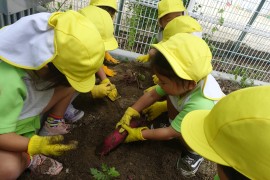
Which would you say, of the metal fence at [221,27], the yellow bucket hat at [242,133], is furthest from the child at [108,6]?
the yellow bucket hat at [242,133]

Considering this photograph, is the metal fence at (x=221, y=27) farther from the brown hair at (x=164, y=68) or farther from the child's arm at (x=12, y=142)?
the child's arm at (x=12, y=142)

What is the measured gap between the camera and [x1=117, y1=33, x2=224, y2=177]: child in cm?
149

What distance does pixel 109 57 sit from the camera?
2789mm

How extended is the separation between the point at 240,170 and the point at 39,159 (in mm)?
1230

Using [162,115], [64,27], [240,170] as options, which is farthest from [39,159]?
[240,170]

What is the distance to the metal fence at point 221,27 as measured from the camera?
2.82 meters

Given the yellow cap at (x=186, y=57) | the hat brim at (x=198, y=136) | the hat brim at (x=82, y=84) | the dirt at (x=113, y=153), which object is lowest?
the dirt at (x=113, y=153)

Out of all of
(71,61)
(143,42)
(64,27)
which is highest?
(64,27)

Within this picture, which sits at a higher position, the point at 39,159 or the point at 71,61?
the point at 71,61

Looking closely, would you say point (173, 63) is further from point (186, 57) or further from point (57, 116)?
point (57, 116)

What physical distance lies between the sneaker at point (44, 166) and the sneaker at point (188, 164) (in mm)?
849

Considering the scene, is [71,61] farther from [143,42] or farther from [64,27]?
[143,42]

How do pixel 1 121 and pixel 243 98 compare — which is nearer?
pixel 243 98

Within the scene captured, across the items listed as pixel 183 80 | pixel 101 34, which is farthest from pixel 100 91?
pixel 183 80
